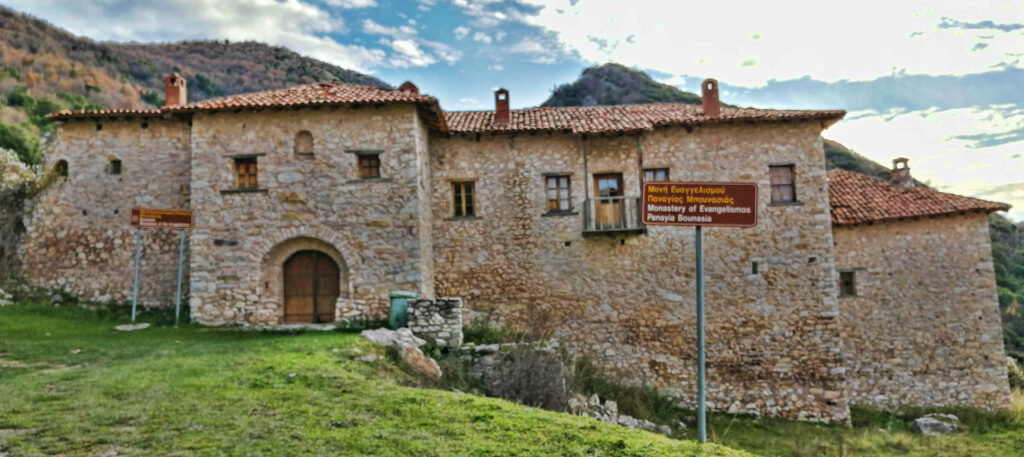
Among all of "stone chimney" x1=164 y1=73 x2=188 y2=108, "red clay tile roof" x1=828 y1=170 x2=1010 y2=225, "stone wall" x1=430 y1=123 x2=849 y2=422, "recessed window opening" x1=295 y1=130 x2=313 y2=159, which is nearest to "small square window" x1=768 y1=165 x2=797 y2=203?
"stone wall" x1=430 y1=123 x2=849 y2=422

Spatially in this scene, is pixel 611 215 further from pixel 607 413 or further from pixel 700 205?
pixel 700 205

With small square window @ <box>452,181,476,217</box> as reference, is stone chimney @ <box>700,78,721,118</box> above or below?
above

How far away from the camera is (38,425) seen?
630 cm

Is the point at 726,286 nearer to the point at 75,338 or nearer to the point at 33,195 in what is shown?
the point at 75,338

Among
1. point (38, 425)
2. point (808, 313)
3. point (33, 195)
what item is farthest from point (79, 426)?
point (808, 313)

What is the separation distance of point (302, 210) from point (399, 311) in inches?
162

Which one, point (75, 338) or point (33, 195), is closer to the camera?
point (75, 338)

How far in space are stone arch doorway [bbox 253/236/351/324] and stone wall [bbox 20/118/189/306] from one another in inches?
117

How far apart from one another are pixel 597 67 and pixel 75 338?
4643cm

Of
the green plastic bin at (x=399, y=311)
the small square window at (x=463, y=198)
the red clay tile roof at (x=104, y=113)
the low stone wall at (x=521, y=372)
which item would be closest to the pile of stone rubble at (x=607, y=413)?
the low stone wall at (x=521, y=372)

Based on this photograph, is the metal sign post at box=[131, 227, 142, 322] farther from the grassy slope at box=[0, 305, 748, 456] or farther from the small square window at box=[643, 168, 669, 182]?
the small square window at box=[643, 168, 669, 182]

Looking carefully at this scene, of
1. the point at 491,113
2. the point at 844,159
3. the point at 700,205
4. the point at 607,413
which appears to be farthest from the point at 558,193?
the point at 844,159

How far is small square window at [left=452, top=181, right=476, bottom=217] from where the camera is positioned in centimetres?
1716

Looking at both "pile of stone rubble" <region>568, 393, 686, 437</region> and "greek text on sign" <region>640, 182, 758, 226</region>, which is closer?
"greek text on sign" <region>640, 182, 758, 226</region>
